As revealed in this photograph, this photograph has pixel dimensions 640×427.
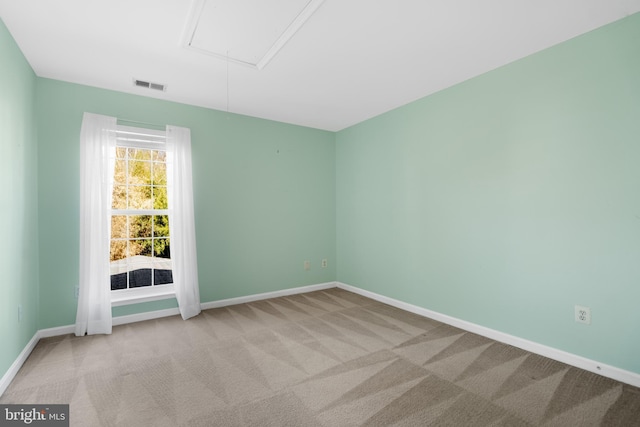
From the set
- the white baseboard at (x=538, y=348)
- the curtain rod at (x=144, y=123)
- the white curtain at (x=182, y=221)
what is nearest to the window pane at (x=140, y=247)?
the white curtain at (x=182, y=221)

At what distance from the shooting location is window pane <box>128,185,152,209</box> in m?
3.43

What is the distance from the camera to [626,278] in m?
2.09

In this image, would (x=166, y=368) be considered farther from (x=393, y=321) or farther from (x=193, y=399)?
(x=393, y=321)

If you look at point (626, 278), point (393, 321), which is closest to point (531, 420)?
point (626, 278)

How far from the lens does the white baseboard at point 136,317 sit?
217 cm

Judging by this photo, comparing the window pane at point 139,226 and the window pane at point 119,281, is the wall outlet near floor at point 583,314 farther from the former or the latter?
the window pane at point 119,281

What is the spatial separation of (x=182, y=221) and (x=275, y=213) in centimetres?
131

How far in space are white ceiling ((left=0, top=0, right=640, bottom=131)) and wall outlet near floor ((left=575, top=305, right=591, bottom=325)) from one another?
2155mm

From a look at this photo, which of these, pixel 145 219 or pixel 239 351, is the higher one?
pixel 145 219

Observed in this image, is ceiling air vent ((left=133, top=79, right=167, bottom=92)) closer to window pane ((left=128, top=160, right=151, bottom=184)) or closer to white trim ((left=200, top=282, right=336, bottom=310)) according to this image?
window pane ((left=128, top=160, right=151, bottom=184))

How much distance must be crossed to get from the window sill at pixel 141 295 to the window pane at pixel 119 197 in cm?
98

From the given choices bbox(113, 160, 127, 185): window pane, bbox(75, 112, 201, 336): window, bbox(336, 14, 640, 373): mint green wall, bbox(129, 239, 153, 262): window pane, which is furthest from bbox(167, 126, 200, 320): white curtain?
bbox(336, 14, 640, 373): mint green wall

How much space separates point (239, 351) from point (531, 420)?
7.10 ft

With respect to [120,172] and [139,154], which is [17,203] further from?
[139,154]
